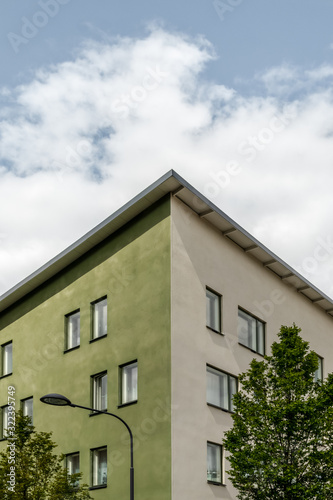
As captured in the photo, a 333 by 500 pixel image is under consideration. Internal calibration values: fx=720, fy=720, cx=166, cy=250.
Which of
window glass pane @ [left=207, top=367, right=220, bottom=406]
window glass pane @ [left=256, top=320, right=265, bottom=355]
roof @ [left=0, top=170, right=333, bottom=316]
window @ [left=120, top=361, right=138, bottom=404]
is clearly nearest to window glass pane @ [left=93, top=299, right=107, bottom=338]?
window @ [left=120, top=361, right=138, bottom=404]

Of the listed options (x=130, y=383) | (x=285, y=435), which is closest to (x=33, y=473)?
(x=130, y=383)

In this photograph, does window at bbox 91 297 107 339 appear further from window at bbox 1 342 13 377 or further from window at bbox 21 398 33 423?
window at bbox 1 342 13 377

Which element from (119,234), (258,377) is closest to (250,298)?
(119,234)

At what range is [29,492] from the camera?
27.8 metres

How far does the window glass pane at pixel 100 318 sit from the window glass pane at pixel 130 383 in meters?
2.41

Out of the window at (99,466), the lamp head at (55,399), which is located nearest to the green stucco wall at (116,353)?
the window at (99,466)

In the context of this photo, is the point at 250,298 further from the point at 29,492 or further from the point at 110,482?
the point at 29,492

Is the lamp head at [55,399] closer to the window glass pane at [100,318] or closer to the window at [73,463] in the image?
the window glass pane at [100,318]

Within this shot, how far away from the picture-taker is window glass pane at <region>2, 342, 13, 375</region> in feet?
123

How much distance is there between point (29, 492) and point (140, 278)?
935cm

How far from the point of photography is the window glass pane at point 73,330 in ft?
107

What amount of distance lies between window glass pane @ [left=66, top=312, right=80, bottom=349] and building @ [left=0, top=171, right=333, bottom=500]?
0.05m

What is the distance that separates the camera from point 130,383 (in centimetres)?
2869

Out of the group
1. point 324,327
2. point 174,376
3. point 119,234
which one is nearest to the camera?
point 174,376
